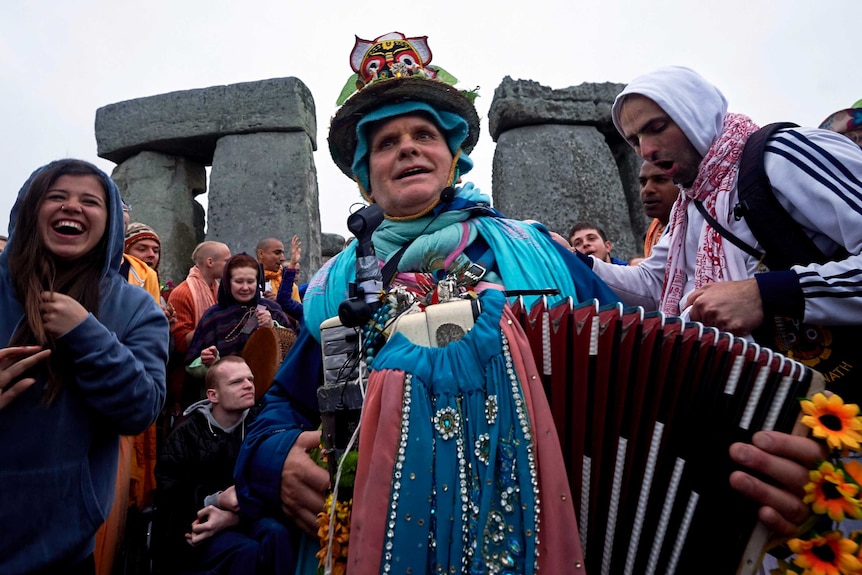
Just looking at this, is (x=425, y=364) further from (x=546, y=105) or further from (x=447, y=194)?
(x=546, y=105)

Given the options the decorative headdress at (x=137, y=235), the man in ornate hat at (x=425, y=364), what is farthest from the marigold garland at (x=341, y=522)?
the decorative headdress at (x=137, y=235)

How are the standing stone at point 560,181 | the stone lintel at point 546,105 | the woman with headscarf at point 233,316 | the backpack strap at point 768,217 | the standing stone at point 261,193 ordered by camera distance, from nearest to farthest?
the backpack strap at point 768,217
the woman with headscarf at point 233,316
the standing stone at point 560,181
the stone lintel at point 546,105
the standing stone at point 261,193

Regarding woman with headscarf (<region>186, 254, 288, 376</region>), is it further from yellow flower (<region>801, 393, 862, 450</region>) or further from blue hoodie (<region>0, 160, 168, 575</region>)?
yellow flower (<region>801, 393, 862, 450</region>)

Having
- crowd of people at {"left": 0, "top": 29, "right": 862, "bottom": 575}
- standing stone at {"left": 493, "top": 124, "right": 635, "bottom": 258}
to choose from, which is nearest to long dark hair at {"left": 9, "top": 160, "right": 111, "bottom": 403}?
crowd of people at {"left": 0, "top": 29, "right": 862, "bottom": 575}

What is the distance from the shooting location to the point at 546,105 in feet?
18.2

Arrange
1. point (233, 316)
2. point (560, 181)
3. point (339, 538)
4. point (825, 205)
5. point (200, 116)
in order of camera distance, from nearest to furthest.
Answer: point (339, 538)
point (825, 205)
point (233, 316)
point (560, 181)
point (200, 116)

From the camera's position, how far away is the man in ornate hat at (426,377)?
1.00 m

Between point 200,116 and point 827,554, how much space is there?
6874 millimetres

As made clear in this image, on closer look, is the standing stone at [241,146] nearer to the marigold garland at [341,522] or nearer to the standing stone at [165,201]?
the standing stone at [165,201]

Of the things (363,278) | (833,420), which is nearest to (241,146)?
(363,278)

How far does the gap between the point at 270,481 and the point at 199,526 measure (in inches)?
42.5

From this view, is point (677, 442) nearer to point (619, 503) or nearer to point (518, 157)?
point (619, 503)

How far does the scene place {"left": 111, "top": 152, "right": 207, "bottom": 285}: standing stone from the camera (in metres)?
6.32

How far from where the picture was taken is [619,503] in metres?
1.17
